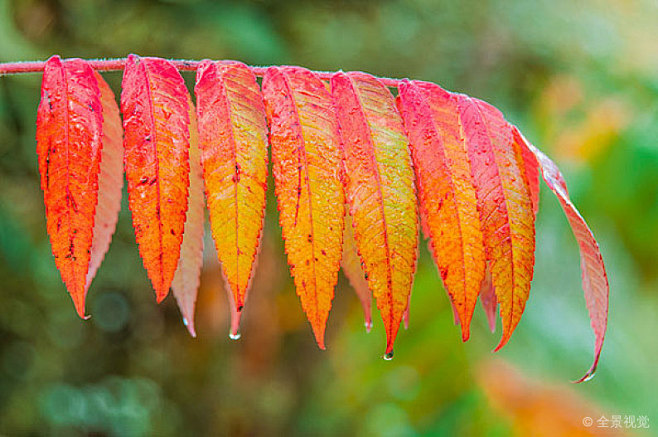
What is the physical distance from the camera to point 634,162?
3.01 m

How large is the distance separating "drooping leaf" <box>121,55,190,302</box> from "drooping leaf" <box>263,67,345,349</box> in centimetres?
11

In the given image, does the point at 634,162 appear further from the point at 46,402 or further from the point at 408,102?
the point at 46,402

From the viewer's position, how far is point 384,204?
2.26 feet

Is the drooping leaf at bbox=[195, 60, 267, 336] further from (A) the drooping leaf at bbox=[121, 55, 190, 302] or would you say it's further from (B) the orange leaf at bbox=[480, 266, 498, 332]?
(B) the orange leaf at bbox=[480, 266, 498, 332]

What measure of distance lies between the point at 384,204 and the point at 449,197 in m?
0.09

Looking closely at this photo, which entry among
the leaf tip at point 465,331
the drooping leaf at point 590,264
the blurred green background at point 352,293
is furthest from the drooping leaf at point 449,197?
the blurred green background at point 352,293

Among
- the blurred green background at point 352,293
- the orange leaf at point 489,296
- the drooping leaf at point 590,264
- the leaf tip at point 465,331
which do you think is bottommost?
the blurred green background at point 352,293

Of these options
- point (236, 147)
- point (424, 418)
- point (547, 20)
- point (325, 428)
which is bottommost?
point (325, 428)

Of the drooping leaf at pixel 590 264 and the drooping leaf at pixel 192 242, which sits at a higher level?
the drooping leaf at pixel 590 264

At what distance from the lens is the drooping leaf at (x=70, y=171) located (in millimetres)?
667

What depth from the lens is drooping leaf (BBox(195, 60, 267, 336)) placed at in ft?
2.17

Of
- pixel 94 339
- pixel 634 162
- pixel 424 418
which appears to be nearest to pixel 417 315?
pixel 424 418

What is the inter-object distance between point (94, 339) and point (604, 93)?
11.2ft

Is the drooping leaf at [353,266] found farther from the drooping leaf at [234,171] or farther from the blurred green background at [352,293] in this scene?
the blurred green background at [352,293]
